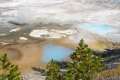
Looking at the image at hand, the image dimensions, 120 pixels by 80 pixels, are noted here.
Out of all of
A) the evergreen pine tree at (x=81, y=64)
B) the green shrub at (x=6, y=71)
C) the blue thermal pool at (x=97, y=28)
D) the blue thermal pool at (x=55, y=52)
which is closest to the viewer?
the green shrub at (x=6, y=71)

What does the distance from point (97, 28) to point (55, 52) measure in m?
10.6

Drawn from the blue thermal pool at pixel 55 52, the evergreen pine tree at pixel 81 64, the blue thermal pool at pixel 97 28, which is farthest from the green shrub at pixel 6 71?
the blue thermal pool at pixel 97 28

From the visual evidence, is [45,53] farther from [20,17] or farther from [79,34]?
[20,17]

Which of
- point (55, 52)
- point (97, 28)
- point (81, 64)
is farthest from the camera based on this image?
point (97, 28)

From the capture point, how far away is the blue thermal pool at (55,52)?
5041 centimetres

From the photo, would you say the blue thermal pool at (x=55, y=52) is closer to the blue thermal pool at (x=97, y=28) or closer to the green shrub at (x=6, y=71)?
the blue thermal pool at (x=97, y=28)

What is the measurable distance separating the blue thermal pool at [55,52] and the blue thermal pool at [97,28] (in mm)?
7434

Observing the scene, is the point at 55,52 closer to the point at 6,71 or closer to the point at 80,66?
the point at 80,66

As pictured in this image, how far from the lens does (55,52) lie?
5200cm

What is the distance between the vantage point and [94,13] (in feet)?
217

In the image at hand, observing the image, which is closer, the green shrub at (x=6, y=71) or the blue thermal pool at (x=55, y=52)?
the green shrub at (x=6, y=71)

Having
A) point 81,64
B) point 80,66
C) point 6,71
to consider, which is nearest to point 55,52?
point 80,66

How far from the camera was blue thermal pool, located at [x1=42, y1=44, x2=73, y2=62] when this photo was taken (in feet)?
165

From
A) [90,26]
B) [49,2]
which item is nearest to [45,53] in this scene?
[90,26]
